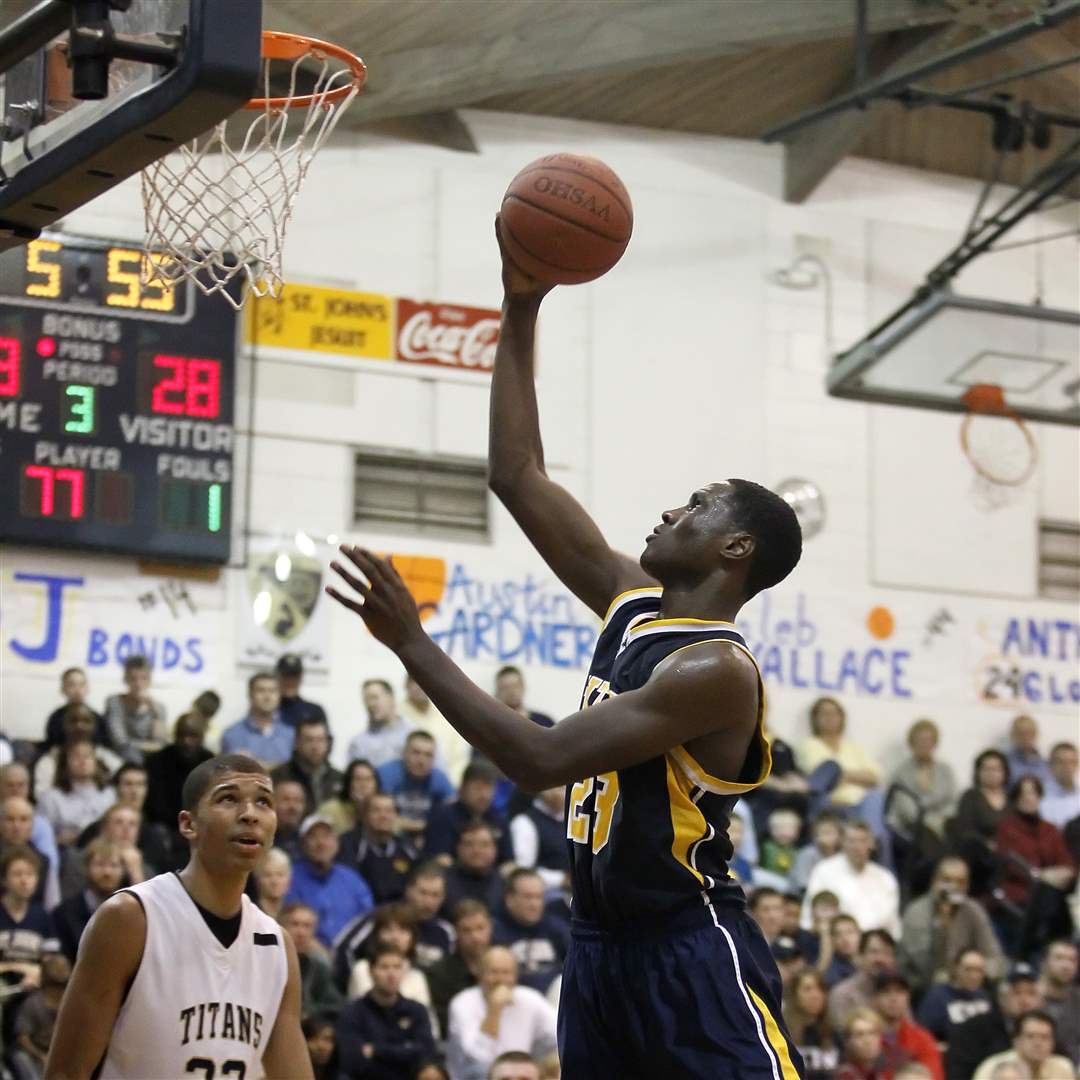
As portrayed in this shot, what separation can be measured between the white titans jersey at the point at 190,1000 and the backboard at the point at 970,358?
28.7ft

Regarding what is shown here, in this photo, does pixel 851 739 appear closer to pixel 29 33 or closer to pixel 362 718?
pixel 362 718

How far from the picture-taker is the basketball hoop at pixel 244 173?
5.67 metres

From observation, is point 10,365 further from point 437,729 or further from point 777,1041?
point 777,1041

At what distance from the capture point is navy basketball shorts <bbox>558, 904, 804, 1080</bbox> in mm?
4082

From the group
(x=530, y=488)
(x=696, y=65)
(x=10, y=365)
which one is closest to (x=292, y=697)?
(x=10, y=365)

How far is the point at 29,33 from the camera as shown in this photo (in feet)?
12.4

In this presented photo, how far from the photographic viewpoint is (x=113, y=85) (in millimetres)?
3879

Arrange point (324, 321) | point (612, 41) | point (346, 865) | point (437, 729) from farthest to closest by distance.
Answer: point (324, 321)
point (437, 729)
point (612, 41)
point (346, 865)

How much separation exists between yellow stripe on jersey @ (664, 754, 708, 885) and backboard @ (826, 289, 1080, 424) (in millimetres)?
9007

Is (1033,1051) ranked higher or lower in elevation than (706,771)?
lower

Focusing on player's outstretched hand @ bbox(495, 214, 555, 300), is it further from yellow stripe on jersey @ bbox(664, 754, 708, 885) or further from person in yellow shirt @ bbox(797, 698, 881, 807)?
person in yellow shirt @ bbox(797, 698, 881, 807)

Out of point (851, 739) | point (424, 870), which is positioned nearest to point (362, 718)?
point (424, 870)

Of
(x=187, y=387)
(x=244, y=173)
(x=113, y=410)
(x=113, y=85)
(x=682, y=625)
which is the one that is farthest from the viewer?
(x=187, y=387)

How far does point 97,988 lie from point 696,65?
405 inches
